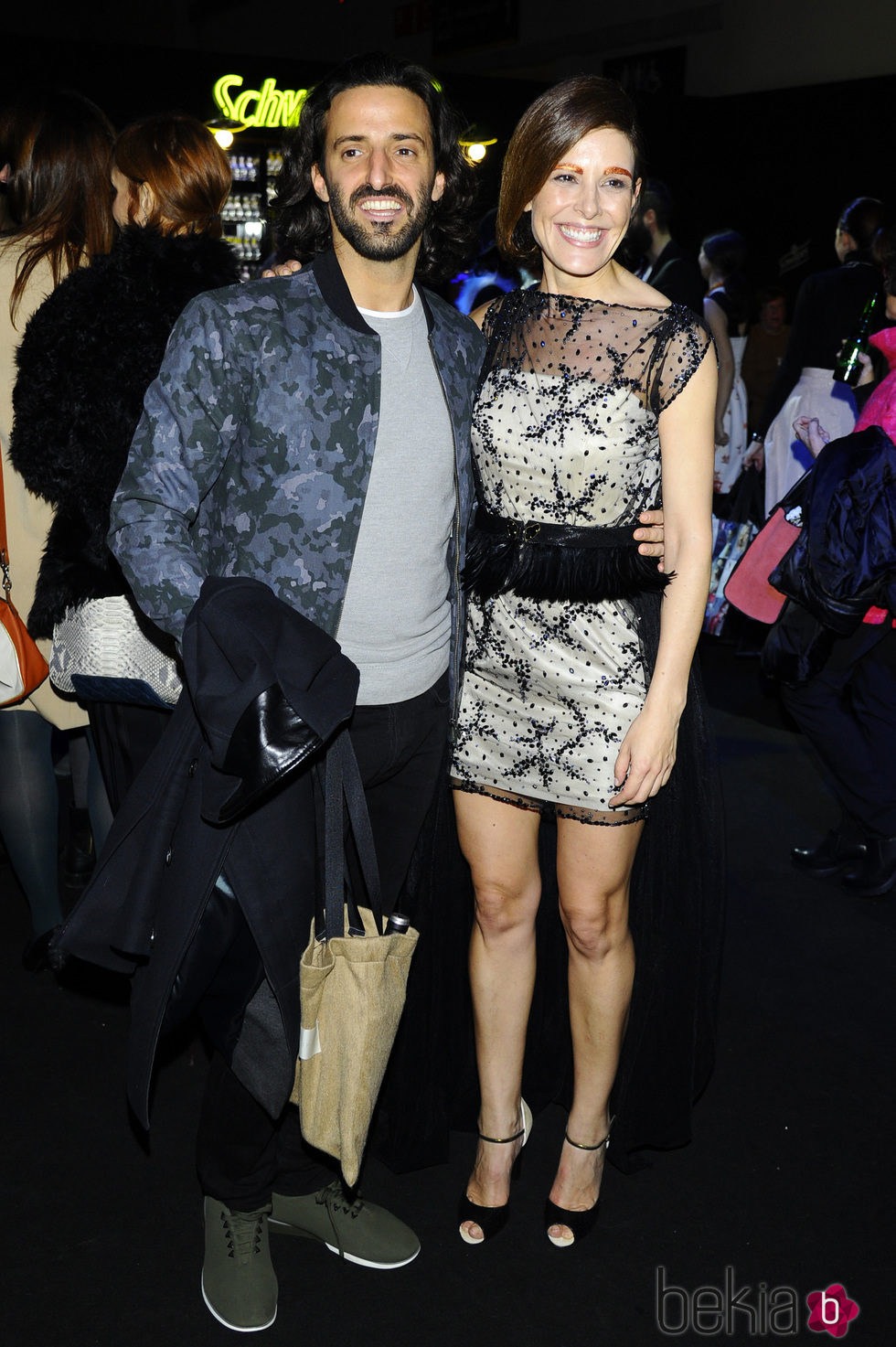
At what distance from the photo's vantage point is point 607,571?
1.99 metres

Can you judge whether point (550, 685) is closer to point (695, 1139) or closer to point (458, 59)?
point (695, 1139)

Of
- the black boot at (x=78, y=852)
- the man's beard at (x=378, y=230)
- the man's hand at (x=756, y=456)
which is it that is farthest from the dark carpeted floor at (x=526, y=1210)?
→ the man's hand at (x=756, y=456)

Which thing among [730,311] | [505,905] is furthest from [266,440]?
[730,311]

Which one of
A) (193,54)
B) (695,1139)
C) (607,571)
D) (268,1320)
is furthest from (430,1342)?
(193,54)

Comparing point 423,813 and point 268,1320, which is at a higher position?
point 423,813

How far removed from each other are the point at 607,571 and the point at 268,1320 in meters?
1.37

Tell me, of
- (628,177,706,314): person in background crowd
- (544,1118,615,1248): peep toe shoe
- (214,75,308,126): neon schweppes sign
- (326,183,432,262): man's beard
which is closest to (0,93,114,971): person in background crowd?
(326,183,432,262): man's beard

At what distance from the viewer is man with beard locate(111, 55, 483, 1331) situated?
1.70m

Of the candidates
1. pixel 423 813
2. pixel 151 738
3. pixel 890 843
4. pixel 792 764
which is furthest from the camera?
pixel 792 764

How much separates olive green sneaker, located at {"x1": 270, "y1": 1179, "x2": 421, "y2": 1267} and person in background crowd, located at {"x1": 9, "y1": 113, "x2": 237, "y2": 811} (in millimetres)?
878

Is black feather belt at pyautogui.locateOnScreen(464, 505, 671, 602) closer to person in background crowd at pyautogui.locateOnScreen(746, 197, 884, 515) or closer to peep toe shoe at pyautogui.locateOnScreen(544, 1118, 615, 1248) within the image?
peep toe shoe at pyautogui.locateOnScreen(544, 1118, 615, 1248)

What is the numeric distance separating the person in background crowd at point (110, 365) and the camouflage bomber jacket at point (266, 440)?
470 mm

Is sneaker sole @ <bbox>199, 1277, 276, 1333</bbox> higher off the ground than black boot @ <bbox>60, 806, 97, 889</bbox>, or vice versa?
black boot @ <bbox>60, 806, 97, 889</bbox>

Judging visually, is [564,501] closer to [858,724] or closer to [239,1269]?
[239,1269]
